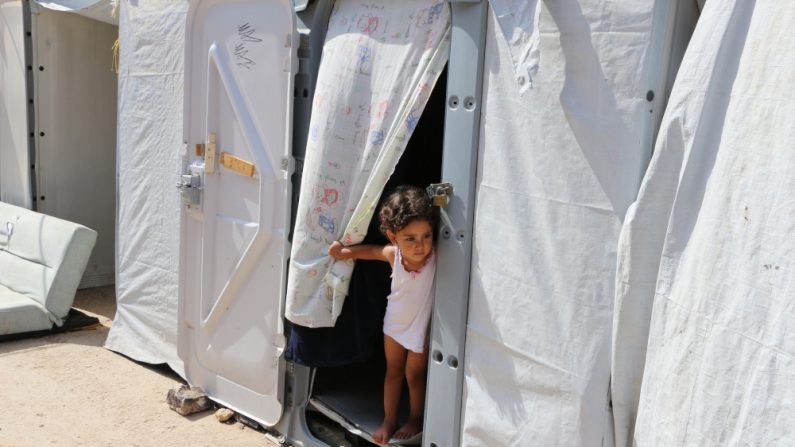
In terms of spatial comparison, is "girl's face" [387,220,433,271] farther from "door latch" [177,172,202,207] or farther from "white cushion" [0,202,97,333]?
"white cushion" [0,202,97,333]

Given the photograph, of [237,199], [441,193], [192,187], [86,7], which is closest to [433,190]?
[441,193]

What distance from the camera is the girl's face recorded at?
10.5ft

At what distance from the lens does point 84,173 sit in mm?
7137

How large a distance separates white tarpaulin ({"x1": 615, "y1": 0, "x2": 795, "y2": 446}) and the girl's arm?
123 cm

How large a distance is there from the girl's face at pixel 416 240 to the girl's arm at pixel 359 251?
19cm

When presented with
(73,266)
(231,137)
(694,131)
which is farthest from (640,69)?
(73,266)

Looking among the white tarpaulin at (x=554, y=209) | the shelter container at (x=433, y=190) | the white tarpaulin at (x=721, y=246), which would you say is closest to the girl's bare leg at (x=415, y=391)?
the shelter container at (x=433, y=190)

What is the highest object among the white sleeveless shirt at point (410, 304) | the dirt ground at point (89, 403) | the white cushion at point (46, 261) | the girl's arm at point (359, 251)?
the girl's arm at point (359, 251)

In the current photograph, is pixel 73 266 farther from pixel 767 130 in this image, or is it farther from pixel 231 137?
pixel 767 130

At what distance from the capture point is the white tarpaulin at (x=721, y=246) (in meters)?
2.09

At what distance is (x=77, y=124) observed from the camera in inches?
277

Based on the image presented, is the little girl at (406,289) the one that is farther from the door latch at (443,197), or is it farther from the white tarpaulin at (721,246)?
the white tarpaulin at (721,246)

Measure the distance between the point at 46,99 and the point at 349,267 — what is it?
14.9ft

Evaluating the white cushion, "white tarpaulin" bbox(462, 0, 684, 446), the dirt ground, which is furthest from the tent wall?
"white tarpaulin" bbox(462, 0, 684, 446)
